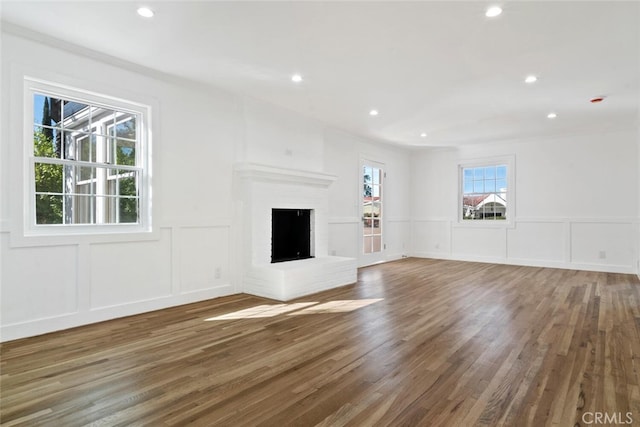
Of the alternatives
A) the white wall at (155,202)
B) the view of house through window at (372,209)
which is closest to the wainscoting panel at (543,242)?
the view of house through window at (372,209)

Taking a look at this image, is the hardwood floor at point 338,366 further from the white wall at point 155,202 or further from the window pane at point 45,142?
the window pane at point 45,142

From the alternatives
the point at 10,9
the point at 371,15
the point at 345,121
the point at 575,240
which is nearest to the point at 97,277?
the point at 10,9

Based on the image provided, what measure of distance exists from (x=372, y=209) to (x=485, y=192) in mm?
2543

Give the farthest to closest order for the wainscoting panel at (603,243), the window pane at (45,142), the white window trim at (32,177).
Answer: the wainscoting panel at (603,243)
the window pane at (45,142)
the white window trim at (32,177)

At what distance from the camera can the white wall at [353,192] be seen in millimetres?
6371

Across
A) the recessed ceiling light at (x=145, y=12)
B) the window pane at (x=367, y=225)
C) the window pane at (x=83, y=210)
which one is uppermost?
the recessed ceiling light at (x=145, y=12)

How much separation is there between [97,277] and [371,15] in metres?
3.36

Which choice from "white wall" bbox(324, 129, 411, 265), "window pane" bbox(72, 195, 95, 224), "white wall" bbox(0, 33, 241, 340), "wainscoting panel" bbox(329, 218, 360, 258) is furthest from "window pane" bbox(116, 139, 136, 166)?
"wainscoting panel" bbox(329, 218, 360, 258)

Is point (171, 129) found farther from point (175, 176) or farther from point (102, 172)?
point (102, 172)

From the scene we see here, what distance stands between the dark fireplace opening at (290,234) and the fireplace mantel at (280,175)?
1.51ft

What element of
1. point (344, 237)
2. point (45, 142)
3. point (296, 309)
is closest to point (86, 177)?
point (45, 142)

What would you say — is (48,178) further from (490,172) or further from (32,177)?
(490,172)

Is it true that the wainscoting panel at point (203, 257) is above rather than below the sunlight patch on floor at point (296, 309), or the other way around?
above

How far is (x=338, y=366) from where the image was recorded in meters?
2.38
